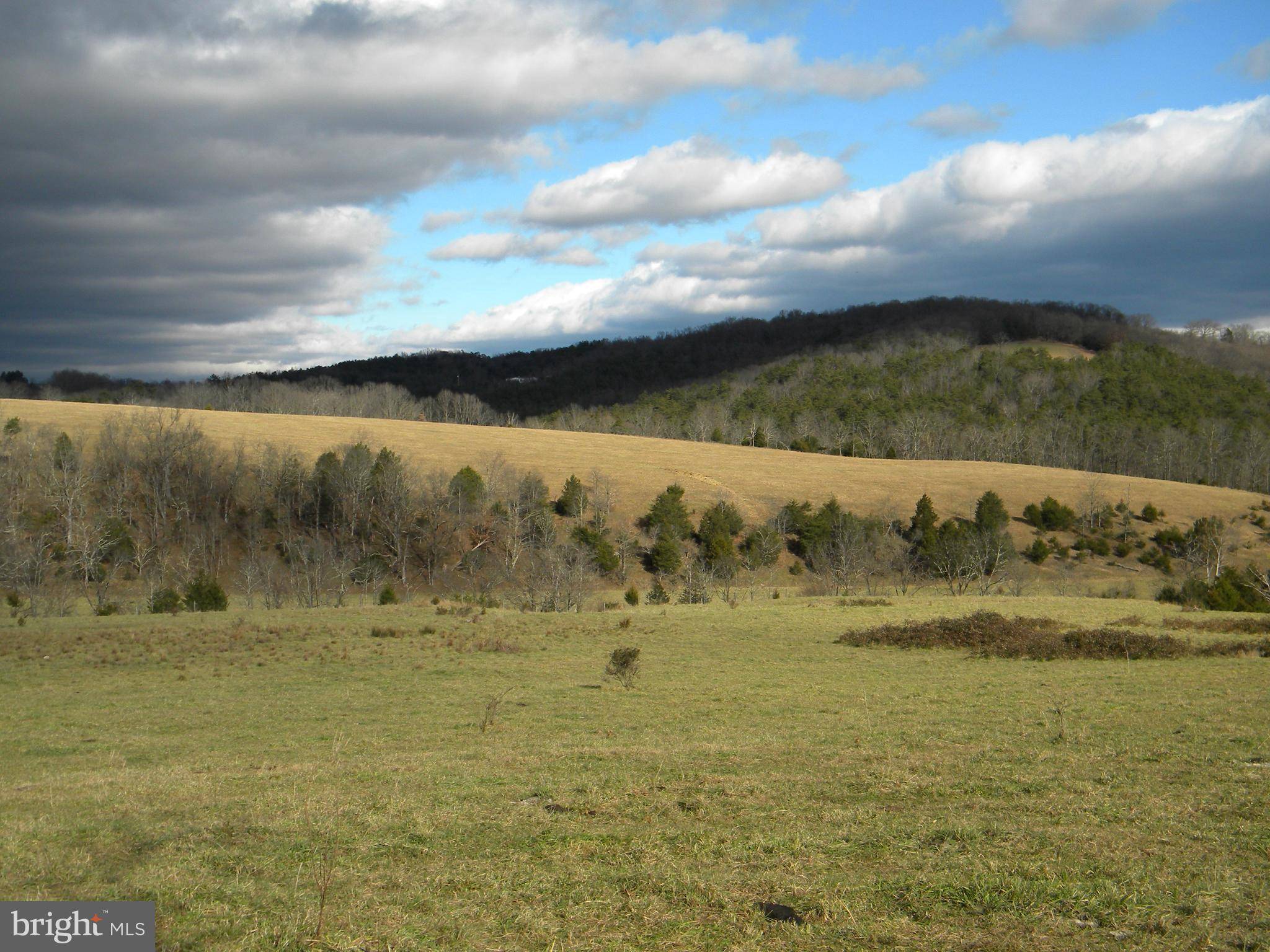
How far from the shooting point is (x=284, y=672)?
24453 mm

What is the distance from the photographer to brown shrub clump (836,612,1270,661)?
80.8ft

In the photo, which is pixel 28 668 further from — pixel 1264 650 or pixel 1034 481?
pixel 1034 481

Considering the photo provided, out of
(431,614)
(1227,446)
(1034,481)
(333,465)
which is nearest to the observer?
(431,614)

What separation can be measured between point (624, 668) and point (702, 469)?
78.2 meters

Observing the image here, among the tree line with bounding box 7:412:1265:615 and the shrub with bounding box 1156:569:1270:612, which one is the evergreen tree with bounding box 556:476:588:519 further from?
the shrub with bounding box 1156:569:1270:612

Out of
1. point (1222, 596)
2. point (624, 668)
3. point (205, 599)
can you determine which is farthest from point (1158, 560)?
point (205, 599)

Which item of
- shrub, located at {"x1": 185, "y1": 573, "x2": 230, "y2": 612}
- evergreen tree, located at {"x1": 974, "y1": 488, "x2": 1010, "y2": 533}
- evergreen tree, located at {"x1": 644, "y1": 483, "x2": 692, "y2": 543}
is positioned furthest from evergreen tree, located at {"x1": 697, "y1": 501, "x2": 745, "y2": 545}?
shrub, located at {"x1": 185, "y1": 573, "x2": 230, "y2": 612}

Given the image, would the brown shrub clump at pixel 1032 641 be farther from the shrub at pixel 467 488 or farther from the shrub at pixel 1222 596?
the shrub at pixel 467 488

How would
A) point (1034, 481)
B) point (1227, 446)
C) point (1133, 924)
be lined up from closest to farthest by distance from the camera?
point (1133, 924) < point (1034, 481) < point (1227, 446)

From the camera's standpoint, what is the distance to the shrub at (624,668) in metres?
21.4

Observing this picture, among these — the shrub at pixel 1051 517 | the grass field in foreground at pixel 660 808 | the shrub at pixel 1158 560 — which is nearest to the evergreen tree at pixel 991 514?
the shrub at pixel 1051 517

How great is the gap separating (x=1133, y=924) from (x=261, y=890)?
6.75 metres

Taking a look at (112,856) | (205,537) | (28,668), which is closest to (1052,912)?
(112,856)

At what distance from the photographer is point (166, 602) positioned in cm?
4441
